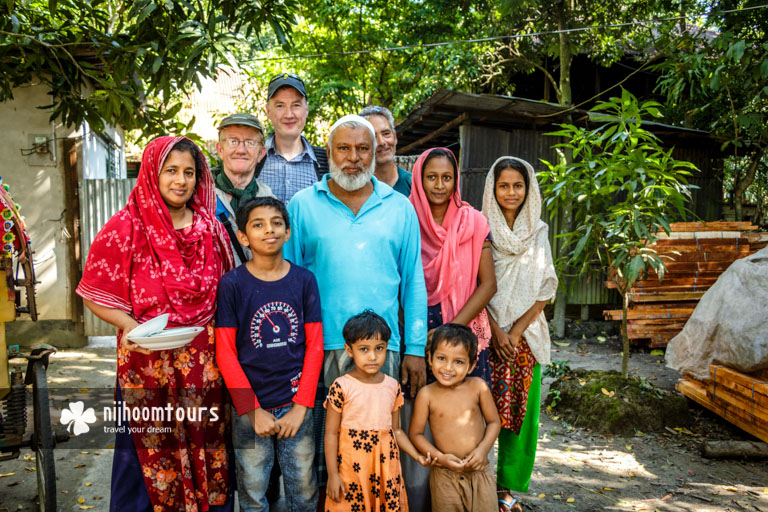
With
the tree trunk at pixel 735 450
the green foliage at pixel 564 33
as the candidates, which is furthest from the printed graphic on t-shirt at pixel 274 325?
the green foliage at pixel 564 33

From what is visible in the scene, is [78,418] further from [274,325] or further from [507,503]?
[507,503]

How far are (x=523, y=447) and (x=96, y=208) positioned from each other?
6525 millimetres

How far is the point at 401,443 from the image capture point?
8.33 feet

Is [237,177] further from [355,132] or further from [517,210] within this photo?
[517,210]

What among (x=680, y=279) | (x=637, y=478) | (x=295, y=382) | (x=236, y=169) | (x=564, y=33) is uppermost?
(x=564, y=33)

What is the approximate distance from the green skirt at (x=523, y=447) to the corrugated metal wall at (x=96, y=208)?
6.03m

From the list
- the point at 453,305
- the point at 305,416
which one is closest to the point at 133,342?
the point at 305,416

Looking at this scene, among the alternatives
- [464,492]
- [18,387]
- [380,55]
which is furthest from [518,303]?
[380,55]

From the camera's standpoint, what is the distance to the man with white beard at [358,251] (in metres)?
2.57

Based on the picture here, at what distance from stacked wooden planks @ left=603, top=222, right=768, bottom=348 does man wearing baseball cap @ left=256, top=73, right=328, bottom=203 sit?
520cm

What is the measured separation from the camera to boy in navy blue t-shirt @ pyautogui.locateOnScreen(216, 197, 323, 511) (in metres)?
2.35

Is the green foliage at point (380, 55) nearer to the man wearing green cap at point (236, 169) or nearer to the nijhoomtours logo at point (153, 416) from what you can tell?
the man wearing green cap at point (236, 169)

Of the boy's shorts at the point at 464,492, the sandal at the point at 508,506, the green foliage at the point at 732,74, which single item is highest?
the green foliage at the point at 732,74

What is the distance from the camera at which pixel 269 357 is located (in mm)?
2373
